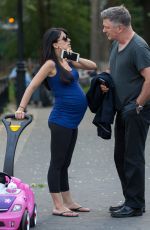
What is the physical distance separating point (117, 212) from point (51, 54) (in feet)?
5.17

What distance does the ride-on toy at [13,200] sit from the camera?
615 centimetres

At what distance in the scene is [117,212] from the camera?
7.33 m

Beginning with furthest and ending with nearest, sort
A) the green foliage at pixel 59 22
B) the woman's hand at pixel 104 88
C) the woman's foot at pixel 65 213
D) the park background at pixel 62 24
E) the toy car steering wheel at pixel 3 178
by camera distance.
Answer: the green foliage at pixel 59 22 → the park background at pixel 62 24 → the woman's foot at pixel 65 213 → the woman's hand at pixel 104 88 → the toy car steering wheel at pixel 3 178

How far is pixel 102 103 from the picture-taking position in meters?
7.25

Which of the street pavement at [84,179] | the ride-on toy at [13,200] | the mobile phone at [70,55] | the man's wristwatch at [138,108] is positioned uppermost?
the mobile phone at [70,55]

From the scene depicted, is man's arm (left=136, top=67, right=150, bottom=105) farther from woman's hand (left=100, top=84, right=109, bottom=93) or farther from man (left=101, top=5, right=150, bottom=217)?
woman's hand (left=100, top=84, right=109, bottom=93)

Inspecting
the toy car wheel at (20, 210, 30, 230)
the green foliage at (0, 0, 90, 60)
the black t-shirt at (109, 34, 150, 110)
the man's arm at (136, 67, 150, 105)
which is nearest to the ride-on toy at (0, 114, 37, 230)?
the toy car wheel at (20, 210, 30, 230)

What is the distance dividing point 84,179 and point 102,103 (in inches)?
96.5

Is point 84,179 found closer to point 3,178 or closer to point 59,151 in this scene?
point 59,151

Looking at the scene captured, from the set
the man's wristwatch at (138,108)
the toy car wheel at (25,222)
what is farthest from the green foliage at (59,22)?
the toy car wheel at (25,222)

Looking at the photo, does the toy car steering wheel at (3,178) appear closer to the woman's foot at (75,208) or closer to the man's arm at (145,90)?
the woman's foot at (75,208)

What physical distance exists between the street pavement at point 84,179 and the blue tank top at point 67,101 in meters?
0.91

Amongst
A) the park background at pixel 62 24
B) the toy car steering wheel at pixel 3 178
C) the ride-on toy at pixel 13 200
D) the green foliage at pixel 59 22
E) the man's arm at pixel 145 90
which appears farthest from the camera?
the green foliage at pixel 59 22

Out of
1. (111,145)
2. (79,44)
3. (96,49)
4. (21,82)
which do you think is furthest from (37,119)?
(79,44)
